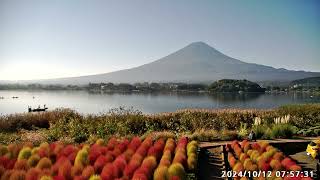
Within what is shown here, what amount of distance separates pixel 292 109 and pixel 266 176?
1258 cm

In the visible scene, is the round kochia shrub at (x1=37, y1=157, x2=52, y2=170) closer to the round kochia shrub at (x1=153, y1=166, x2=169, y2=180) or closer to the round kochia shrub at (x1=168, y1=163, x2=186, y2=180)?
the round kochia shrub at (x1=153, y1=166, x2=169, y2=180)

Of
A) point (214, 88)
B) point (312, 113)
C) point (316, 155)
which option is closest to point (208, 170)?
point (316, 155)

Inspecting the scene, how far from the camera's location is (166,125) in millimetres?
18516

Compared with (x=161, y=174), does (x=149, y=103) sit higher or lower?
lower

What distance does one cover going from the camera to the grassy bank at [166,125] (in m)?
15.4

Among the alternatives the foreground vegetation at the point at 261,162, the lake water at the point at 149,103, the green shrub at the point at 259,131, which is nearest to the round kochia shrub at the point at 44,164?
the foreground vegetation at the point at 261,162

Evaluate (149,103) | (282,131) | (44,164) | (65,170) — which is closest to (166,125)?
(282,131)

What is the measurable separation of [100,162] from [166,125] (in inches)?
337

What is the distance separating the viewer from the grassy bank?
1540cm

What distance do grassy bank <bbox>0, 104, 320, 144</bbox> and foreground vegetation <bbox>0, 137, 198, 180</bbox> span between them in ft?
9.04

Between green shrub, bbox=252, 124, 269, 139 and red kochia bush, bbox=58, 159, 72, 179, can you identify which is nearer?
red kochia bush, bbox=58, 159, 72, 179

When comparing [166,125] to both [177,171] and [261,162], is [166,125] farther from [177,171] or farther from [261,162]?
[177,171]

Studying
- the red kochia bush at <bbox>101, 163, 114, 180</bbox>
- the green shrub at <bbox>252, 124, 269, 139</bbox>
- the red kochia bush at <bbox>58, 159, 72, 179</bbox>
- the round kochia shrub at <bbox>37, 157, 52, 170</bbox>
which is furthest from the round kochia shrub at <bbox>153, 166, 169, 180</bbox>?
the green shrub at <bbox>252, 124, 269, 139</bbox>

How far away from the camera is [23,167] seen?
1030 centimetres
